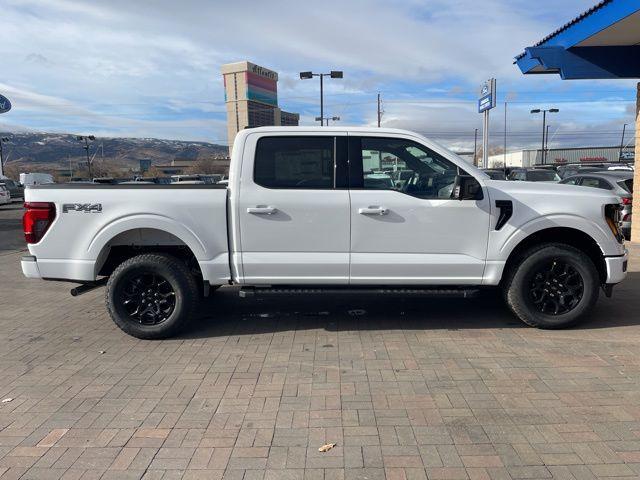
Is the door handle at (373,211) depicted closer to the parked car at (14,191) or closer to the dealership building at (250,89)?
the dealership building at (250,89)

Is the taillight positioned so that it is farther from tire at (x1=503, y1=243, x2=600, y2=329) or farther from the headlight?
the headlight

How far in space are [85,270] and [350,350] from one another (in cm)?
269

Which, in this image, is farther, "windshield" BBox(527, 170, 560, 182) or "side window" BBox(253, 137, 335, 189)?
"windshield" BBox(527, 170, 560, 182)

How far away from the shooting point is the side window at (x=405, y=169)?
4.90 meters

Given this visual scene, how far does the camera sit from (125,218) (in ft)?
Result: 15.9

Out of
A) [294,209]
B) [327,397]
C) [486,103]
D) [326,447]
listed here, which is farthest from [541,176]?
[326,447]

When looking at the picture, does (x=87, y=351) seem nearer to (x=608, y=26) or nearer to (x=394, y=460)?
(x=394, y=460)

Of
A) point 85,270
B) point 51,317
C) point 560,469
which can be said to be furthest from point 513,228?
point 51,317

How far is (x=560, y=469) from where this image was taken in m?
2.83

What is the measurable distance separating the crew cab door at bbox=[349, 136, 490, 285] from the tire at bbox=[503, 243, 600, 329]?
1.41 ft

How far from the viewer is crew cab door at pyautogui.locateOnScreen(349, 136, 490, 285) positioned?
4.83m

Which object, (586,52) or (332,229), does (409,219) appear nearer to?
(332,229)

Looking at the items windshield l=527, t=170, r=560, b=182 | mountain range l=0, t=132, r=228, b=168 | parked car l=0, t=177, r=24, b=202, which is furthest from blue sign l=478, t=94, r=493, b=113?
mountain range l=0, t=132, r=228, b=168

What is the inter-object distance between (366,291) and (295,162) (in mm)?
1460
